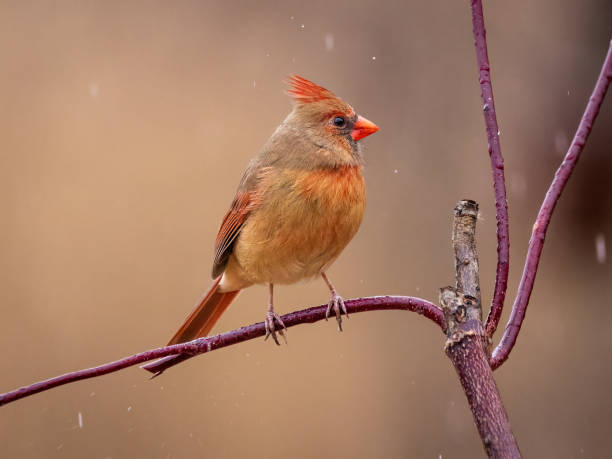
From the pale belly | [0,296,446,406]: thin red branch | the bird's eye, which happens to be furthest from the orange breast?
[0,296,446,406]: thin red branch

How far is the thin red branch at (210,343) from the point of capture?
725 millimetres

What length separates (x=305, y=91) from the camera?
1.61 meters

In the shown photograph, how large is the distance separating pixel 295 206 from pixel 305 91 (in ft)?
0.84

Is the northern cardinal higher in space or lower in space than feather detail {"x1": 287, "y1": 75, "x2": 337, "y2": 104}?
lower

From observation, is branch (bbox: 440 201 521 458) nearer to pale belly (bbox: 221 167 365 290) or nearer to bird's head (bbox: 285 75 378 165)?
pale belly (bbox: 221 167 365 290)

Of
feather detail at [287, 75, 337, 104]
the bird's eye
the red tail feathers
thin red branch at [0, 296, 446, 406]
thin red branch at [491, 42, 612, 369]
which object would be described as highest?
feather detail at [287, 75, 337, 104]

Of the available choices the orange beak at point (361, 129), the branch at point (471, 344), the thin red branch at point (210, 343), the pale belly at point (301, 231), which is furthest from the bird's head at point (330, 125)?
the branch at point (471, 344)

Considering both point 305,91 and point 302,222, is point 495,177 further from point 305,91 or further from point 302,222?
point 305,91

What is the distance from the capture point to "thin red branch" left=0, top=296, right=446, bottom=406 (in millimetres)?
725

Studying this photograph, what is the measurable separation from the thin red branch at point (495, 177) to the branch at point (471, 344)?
2 cm

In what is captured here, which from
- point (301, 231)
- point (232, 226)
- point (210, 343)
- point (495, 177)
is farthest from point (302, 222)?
point (495, 177)

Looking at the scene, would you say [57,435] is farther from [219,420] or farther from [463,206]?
[463,206]

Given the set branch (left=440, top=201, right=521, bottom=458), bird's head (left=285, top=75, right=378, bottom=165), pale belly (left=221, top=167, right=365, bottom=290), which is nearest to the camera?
branch (left=440, top=201, right=521, bottom=458)

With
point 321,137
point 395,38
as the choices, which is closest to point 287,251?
point 321,137
